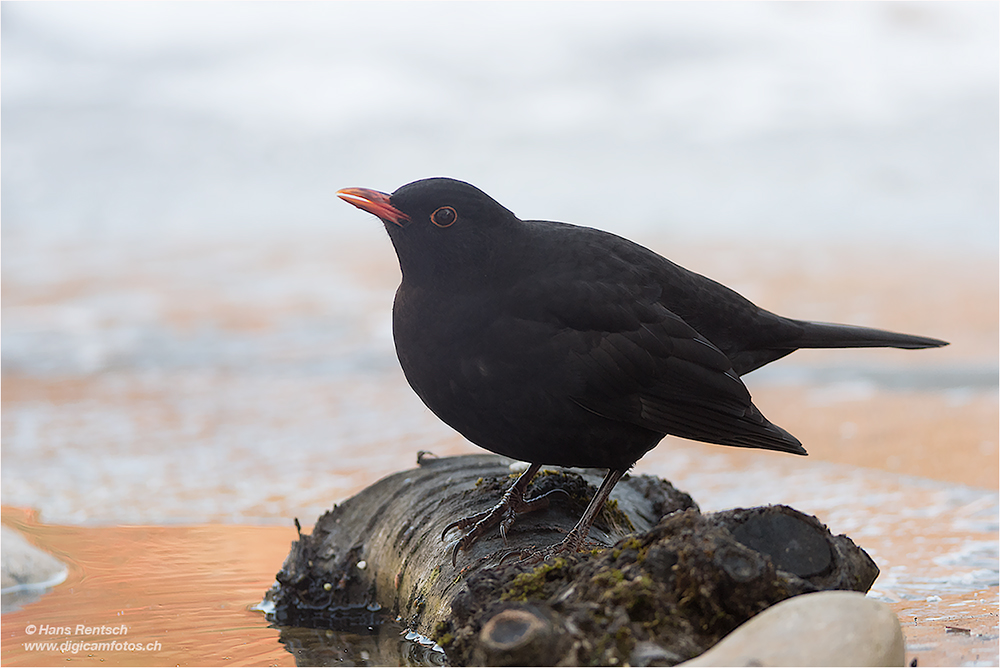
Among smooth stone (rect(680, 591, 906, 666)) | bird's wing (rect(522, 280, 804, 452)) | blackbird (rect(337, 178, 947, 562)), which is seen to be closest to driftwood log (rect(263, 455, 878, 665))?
smooth stone (rect(680, 591, 906, 666))

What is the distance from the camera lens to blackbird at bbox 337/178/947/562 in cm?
292

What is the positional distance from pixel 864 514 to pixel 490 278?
2.81 metres

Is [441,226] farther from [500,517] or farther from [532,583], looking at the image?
[532,583]

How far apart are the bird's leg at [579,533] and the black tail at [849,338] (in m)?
1.03

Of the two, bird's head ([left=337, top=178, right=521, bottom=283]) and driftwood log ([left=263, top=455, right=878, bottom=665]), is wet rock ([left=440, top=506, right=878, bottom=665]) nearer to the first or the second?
driftwood log ([left=263, top=455, right=878, bottom=665])

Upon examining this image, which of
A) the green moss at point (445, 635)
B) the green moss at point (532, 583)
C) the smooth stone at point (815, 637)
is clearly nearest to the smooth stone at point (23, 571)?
the green moss at point (445, 635)

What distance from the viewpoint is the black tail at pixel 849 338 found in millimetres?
3631

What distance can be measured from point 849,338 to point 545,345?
1444mm

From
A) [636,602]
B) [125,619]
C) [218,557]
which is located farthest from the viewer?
[218,557]

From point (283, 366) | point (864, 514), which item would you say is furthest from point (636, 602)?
point (283, 366)

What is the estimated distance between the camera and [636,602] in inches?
83.0

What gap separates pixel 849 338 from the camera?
12.1 ft

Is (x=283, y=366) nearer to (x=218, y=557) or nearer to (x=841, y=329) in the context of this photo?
(x=218, y=557)

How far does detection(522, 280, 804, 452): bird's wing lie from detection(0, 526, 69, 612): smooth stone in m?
2.35
